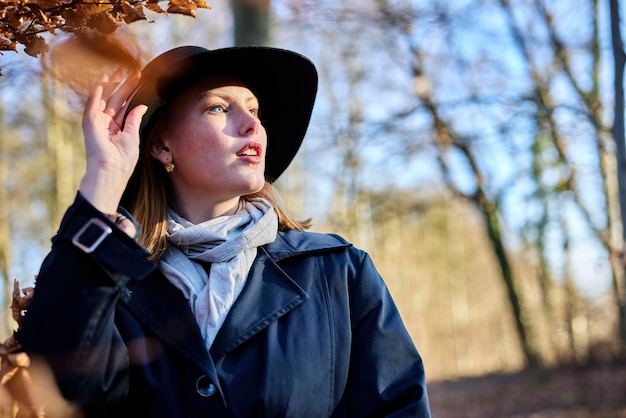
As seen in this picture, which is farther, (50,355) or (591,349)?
(591,349)

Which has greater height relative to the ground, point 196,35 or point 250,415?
point 196,35

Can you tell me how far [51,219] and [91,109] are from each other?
18431 millimetres

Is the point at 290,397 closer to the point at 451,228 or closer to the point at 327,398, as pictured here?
the point at 327,398

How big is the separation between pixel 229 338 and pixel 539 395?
38.9 feet

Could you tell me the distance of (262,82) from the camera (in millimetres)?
2965

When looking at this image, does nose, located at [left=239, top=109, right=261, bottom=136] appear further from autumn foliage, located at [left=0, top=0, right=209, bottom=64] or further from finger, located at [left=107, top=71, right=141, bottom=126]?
A: autumn foliage, located at [left=0, top=0, right=209, bottom=64]

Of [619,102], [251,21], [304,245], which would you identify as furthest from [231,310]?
[619,102]

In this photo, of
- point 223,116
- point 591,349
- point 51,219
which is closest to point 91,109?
point 223,116

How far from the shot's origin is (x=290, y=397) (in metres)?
2.29

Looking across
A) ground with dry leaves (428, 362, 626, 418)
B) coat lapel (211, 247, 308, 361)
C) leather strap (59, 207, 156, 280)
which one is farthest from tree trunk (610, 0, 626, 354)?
ground with dry leaves (428, 362, 626, 418)

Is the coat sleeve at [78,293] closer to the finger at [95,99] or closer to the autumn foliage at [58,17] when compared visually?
the finger at [95,99]

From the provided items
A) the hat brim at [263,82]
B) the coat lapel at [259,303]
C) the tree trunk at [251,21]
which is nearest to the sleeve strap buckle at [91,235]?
the coat lapel at [259,303]

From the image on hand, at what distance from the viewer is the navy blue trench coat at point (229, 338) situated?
1.99 meters

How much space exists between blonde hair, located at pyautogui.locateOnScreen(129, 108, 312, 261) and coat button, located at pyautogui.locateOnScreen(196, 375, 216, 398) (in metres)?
0.48
